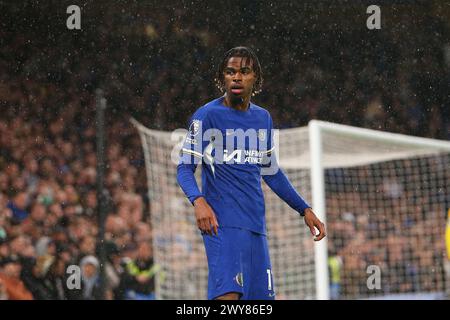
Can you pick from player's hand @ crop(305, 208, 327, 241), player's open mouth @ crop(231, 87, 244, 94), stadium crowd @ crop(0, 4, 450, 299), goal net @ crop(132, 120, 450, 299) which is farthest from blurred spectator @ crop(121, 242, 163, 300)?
player's open mouth @ crop(231, 87, 244, 94)

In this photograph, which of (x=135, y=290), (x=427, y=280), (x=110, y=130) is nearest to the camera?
(x=135, y=290)

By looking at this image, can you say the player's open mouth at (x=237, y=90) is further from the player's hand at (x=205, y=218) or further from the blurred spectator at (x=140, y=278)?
the blurred spectator at (x=140, y=278)

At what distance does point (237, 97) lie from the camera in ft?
11.7

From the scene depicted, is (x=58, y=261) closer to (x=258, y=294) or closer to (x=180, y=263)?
(x=180, y=263)

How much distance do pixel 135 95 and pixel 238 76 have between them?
8.84 meters

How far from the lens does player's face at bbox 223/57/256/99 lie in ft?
11.6

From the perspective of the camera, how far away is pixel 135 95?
12.2 meters

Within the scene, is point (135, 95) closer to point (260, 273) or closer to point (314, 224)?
point (314, 224)

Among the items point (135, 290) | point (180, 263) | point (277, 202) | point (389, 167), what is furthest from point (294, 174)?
point (389, 167)

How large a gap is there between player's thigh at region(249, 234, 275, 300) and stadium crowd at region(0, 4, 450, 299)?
534 centimetres

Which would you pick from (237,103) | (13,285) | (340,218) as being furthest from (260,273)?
(340,218)

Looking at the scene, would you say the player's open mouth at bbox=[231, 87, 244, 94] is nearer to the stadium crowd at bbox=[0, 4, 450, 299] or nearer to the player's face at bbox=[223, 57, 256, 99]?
the player's face at bbox=[223, 57, 256, 99]

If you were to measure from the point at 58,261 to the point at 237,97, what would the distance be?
532cm
